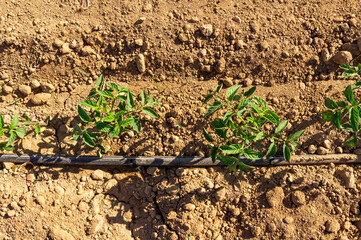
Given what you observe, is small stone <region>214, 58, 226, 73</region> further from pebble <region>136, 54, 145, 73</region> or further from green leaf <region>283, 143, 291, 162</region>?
green leaf <region>283, 143, 291, 162</region>

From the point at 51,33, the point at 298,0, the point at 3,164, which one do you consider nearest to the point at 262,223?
the point at 298,0

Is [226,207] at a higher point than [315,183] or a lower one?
lower

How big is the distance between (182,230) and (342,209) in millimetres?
1390

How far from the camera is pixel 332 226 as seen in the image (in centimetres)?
236

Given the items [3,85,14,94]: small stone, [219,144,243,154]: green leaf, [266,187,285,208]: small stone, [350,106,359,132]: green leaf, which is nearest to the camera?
[350,106,359,132]: green leaf

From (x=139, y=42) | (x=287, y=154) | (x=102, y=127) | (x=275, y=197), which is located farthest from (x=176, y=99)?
(x=275, y=197)

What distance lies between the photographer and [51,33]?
2752 millimetres

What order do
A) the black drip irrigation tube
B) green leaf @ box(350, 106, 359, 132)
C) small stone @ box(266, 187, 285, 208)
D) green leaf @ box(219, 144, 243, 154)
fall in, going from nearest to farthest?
1. green leaf @ box(350, 106, 359, 132)
2. green leaf @ box(219, 144, 243, 154)
3. small stone @ box(266, 187, 285, 208)
4. the black drip irrigation tube

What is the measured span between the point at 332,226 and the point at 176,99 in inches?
68.2

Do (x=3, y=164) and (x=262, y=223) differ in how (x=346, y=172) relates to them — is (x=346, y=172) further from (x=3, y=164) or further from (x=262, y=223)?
(x=3, y=164)

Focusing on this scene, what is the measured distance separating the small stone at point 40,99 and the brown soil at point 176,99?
0.13 feet

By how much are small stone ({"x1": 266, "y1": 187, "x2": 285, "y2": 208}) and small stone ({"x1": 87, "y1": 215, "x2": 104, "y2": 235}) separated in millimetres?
1465

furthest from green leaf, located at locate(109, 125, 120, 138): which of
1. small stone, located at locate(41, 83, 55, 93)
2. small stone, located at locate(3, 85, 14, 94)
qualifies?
small stone, located at locate(3, 85, 14, 94)

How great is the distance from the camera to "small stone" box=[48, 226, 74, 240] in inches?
94.1
